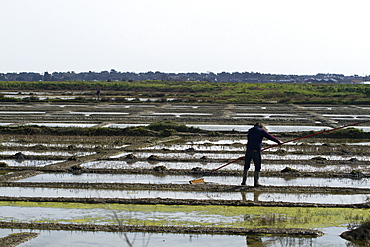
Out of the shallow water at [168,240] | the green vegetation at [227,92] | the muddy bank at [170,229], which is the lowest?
the shallow water at [168,240]

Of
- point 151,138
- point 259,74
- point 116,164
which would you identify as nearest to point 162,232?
point 116,164

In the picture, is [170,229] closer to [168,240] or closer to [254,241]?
[168,240]

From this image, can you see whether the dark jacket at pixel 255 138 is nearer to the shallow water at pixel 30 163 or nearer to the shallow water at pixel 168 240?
the shallow water at pixel 168 240

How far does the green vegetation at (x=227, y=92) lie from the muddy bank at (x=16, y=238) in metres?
34.6

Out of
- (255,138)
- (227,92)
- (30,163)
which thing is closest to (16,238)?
(255,138)

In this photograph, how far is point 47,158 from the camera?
14.1 m

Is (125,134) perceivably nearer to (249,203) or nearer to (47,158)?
(47,158)

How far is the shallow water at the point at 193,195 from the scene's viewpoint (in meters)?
9.63

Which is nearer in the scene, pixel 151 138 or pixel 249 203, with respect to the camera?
pixel 249 203

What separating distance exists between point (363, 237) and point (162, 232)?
2.78 meters

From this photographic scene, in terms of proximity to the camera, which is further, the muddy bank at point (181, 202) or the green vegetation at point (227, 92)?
the green vegetation at point (227, 92)

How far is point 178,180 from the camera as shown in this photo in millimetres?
11359

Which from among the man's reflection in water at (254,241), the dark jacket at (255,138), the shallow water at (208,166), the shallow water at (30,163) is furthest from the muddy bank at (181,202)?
the shallow water at (30,163)

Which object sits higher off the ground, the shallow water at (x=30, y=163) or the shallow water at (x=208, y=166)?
the shallow water at (x=208, y=166)
